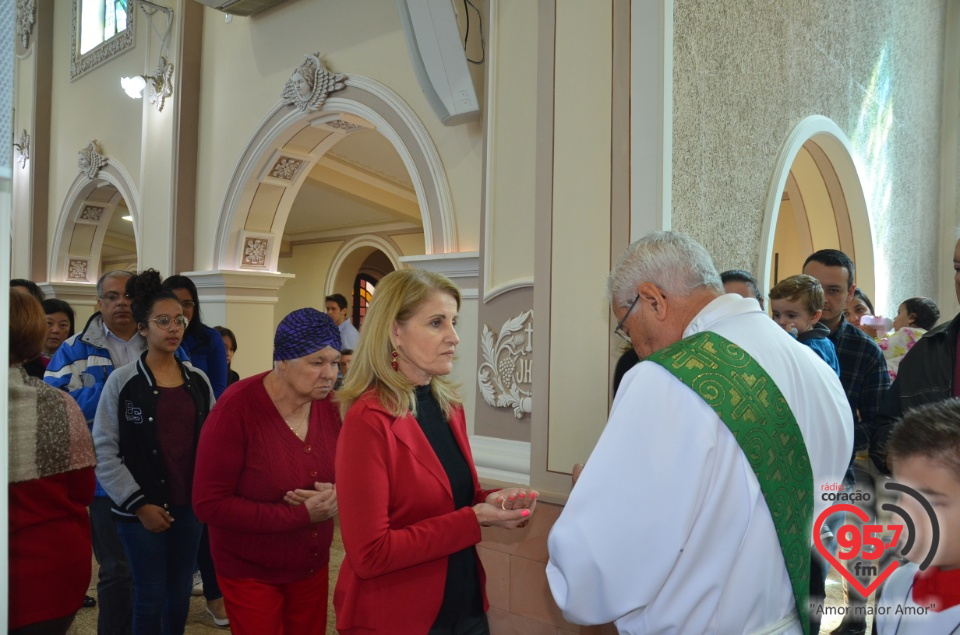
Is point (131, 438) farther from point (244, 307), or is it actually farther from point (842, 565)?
point (244, 307)

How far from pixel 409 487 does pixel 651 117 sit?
1.86m

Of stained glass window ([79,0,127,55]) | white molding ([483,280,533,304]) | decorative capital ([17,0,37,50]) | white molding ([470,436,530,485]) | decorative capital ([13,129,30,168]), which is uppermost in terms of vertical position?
decorative capital ([17,0,37,50])

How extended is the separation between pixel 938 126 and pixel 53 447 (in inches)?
364

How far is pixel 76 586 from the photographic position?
2.07 metres

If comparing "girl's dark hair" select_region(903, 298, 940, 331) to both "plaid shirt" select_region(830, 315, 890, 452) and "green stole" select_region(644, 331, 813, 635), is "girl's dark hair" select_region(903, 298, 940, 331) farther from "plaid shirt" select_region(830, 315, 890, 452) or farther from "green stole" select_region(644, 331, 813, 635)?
"green stole" select_region(644, 331, 813, 635)

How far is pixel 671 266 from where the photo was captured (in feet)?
5.00

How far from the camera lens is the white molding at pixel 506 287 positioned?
3.56 m

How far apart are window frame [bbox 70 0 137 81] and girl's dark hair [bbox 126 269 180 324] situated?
6257mm

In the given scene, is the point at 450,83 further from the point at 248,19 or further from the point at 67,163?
the point at 67,163

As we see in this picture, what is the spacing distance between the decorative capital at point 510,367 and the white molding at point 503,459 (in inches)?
6.2

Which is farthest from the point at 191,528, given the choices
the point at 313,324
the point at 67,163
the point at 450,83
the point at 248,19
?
the point at 67,163

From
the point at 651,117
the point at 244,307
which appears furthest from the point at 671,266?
the point at 244,307

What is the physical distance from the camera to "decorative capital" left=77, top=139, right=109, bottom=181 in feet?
28.4

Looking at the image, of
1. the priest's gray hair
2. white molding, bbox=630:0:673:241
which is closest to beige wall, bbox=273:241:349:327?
white molding, bbox=630:0:673:241
